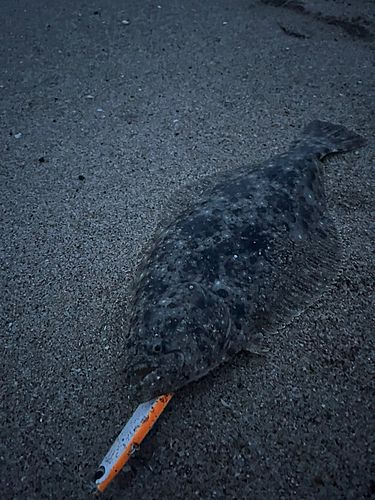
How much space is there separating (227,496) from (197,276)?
3.27ft

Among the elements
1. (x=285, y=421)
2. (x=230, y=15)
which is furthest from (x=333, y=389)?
(x=230, y=15)

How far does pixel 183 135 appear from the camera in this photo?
348cm

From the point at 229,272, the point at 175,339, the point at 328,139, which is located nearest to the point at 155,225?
the point at 229,272

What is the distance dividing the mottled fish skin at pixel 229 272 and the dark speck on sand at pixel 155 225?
0.18 m

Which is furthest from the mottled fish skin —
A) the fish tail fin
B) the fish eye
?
the fish tail fin

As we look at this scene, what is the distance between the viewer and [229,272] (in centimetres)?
209

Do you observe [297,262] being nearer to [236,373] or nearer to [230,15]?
[236,373]

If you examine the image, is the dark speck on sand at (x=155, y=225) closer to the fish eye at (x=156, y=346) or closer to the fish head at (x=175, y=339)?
A: the fish head at (x=175, y=339)

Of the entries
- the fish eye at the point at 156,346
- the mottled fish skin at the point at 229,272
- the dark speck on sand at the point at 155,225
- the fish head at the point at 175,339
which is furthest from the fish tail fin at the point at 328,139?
the fish eye at the point at 156,346

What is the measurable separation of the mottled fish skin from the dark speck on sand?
0.18 metres

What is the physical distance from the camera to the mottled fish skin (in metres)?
1.86

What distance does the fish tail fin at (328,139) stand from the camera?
3.00 meters

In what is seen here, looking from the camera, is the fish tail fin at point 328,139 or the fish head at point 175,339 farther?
the fish tail fin at point 328,139

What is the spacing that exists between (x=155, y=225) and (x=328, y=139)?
1.53 m
